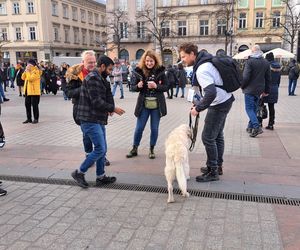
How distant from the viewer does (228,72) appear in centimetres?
459

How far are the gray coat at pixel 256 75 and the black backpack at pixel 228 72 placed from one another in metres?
3.36

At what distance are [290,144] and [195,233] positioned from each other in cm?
430

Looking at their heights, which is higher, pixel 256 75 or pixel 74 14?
pixel 74 14

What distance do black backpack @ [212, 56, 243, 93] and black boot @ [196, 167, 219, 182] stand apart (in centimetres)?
118

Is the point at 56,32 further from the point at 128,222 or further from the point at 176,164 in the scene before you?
the point at 128,222

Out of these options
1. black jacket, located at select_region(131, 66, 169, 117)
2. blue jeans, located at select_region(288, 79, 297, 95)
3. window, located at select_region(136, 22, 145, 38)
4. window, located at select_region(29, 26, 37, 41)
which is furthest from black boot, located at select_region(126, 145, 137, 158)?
window, located at select_region(29, 26, 37, 41)

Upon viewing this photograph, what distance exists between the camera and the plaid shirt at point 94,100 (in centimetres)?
455

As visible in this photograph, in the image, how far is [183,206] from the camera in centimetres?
423

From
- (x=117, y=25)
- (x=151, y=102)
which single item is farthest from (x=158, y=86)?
(x=117, y=25)

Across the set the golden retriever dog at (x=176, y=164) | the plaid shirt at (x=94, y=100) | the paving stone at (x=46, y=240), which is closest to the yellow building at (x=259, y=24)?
the plaid shirt at (x=94, y=100)

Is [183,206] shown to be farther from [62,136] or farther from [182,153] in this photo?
[62,136]

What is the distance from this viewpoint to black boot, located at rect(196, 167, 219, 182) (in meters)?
4.99

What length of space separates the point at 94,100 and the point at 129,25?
181ft

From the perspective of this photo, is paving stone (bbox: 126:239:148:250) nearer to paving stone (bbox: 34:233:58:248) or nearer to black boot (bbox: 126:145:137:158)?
paving stone (bbox: 34:233:58:248)
